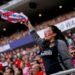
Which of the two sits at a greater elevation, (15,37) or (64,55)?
(64,55)

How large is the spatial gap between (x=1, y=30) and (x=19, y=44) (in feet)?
17.4

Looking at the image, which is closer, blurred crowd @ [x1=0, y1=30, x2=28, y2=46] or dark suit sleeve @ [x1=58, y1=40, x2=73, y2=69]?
dark suit sleeve @ [x1=58, y1=40, x2=73, y2=69]

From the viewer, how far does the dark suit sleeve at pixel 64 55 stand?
13.3 ft

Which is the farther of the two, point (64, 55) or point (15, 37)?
point (15, 37)

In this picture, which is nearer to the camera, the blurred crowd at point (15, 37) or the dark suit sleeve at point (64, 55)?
the dark suit sleeve at point (64, 55)

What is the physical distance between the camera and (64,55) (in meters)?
4.08

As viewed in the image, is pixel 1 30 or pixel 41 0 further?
pixel 1 30

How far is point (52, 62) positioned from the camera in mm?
4090

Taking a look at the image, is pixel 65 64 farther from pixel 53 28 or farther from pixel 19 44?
pixel 19 44

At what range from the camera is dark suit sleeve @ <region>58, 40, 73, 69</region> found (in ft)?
13.3

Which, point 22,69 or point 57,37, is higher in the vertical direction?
point 57,37

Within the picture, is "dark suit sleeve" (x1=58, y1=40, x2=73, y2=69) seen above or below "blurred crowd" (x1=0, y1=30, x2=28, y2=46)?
above

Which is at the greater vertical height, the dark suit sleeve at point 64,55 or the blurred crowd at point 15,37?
the dark suit sleeve at point 64,55

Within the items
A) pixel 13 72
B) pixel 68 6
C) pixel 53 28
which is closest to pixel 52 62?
pixel 53 28
